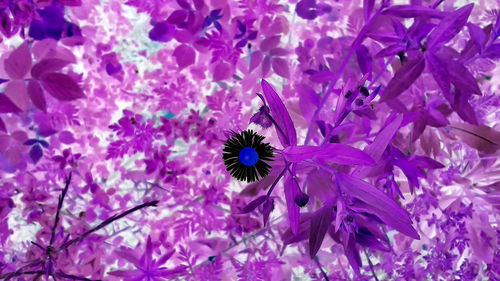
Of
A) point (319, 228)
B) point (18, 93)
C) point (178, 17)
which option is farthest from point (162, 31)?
point (319, 228)

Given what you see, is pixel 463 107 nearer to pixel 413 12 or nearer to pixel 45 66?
pixel 413 12

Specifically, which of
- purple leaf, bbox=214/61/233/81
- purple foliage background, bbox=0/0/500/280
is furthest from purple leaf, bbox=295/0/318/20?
purple leaf, bbox=214/61/233/81

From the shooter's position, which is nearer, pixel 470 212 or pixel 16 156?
pixel 470 212

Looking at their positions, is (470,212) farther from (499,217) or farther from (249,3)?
(249,3)

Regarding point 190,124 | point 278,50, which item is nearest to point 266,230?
point 190,124

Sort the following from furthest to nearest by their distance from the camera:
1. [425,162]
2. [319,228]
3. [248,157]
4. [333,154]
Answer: [425,162] < [319,228] < [333,154] < [248,157]

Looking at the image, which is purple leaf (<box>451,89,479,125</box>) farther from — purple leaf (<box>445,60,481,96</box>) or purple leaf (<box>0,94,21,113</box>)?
purple leaf (<box>0,94,21,113</box>)

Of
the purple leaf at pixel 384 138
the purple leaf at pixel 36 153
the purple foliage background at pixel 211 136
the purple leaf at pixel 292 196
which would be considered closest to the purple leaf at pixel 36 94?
the purple foliage background at pixel 211 136
